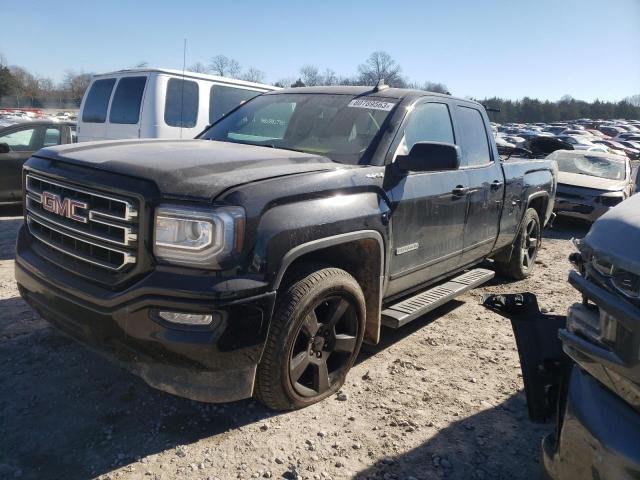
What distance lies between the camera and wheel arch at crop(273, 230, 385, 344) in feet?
10.0

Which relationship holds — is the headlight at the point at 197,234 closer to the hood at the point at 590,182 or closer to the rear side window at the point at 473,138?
the rear side window at the point at 473,138

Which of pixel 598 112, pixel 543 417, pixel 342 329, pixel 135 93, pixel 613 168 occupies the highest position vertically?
pixel 598 112

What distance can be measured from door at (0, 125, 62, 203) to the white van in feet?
2.13

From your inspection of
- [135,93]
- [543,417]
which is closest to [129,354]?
[543,417]

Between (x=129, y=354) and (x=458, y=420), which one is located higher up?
(x=129, y=354)

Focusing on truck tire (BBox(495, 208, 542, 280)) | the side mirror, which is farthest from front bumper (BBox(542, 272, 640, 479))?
truck tire (BBox(495, 208, 542, 280))

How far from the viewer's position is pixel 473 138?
4.70 metres

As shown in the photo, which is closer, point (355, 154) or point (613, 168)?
point (355, 154)

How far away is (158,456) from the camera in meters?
2.61

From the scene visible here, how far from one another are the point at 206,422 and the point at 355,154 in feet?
6.20

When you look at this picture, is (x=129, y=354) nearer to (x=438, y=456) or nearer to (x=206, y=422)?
(x=206, y=422)

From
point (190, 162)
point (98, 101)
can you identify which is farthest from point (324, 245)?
point (98, 101)

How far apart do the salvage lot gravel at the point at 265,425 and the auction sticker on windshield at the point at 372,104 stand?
5.97 feet

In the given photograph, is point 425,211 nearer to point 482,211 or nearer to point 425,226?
point 425,226
